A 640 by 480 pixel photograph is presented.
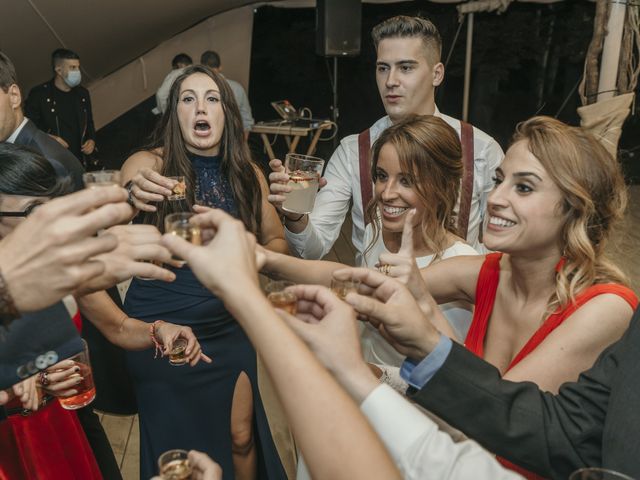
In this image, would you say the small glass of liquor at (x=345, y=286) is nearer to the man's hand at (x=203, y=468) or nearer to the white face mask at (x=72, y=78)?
the man's hand at (x=203, y=468)

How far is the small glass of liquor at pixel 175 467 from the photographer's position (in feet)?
3.52

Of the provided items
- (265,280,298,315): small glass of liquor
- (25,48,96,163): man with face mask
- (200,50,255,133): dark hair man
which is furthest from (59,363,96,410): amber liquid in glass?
(200,50,255,133): dark hair man

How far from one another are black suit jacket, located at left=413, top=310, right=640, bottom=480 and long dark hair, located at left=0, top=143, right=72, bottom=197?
1.27 metres

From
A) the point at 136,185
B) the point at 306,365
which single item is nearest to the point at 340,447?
the point at 306,365

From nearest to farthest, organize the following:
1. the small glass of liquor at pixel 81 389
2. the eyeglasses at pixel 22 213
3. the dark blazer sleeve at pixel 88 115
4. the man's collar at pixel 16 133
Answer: the small glass of liquor at pixel 81 389 < the eyeglasses at pixel 22 213 < the man's collar at pixel 16 133 < the dark blazer sleeve at pixel 88 115

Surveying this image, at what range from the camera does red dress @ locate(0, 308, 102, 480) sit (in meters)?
1.49

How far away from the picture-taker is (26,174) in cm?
166

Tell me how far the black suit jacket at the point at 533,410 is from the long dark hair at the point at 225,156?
1.38m

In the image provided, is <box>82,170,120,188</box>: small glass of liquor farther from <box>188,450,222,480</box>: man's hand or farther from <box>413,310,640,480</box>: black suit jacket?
<box>413,310,640,480</box>: black suit jacket

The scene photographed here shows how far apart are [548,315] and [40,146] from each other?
258cm

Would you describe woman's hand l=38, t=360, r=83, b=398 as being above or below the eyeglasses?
below

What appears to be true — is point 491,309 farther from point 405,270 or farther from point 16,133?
point 16,133

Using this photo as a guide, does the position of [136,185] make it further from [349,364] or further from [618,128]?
[618,128]

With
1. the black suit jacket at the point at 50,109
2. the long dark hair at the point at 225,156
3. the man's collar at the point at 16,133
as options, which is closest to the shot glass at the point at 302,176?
the long dark hair at the point at 225,156
